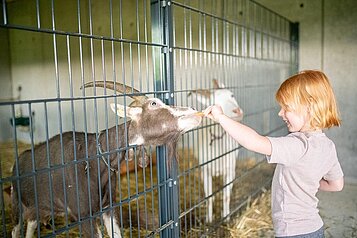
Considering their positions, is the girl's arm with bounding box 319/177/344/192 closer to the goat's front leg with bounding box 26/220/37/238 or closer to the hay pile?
the hay pile

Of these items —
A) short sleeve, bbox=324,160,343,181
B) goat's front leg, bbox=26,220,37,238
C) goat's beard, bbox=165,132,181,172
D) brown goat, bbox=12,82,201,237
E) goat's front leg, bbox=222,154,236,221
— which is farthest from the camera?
goat's front leg, bbox=222,154,236,221

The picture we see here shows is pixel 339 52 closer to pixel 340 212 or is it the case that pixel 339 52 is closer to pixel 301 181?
pixel 340 212

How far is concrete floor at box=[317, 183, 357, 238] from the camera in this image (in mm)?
3596

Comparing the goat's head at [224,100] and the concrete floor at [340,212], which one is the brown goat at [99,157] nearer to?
the goat's head at [224,100]

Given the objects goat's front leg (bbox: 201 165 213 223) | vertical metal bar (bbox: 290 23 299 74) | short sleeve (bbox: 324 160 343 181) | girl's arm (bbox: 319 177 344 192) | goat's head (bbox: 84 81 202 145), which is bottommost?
goat's front leg (bbox: 201 165 213 223)

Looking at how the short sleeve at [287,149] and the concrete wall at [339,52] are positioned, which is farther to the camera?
the concrete wall at [339,52]

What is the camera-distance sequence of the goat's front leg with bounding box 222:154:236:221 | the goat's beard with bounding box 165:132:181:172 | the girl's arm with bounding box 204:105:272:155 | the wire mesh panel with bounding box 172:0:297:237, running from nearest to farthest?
1. the girl's arm with bounding box 204:105:272:155
2. the goat's beard with bounding box 165:132:181:172
3. the wire mesh panel with bounding box 172:0:297:237
4. the goat's front leg with bounding box 222:154:236:221

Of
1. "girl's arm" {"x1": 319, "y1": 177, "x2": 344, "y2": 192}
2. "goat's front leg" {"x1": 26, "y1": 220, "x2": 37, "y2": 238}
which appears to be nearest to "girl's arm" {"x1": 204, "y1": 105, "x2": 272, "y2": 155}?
"girl's arm" {"x1": 319, "y1": 177, "x2": 344, "y2": 192}

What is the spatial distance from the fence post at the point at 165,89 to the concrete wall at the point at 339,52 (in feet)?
12.8

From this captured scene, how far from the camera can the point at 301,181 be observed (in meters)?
1.75

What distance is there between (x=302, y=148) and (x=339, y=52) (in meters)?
4.25

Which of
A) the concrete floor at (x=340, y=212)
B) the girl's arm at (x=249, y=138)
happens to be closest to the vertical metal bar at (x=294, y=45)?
the concrete floor at (x=340, y=212)

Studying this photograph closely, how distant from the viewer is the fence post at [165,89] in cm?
230

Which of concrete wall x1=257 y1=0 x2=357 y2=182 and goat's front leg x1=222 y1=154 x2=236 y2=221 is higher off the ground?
concrete wall x1=257 y1=0 x2=357 y2=182
